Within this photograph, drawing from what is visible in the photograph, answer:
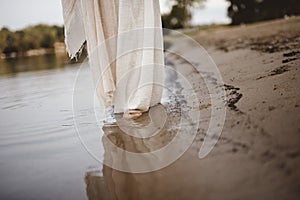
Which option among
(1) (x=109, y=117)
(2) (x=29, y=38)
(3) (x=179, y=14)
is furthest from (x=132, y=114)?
(3) (x=179, y=14)

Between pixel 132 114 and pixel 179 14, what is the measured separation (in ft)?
105

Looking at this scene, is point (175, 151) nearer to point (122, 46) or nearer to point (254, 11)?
point (122, 46)

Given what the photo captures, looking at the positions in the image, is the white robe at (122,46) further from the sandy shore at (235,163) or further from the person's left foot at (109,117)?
the sandy shore at (235,163)

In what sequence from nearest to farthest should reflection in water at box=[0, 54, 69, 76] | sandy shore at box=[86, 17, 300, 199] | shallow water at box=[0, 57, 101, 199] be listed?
sandy shore at box=[86, 17, 300, 199]
shallow water at box=[0, 57, 101, 199]
reflection in water at box=[0, 54, 69, 76]

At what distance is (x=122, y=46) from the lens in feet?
7.82

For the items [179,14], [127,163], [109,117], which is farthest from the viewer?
[179,14]

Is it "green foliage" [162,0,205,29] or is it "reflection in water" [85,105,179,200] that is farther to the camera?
"green foliage" [162,0,205,29]

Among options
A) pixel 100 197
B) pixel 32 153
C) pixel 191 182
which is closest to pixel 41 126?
pixel 32 153

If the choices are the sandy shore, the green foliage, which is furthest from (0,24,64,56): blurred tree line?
the sandy shore

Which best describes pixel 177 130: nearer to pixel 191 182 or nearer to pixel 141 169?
pixel 141 169

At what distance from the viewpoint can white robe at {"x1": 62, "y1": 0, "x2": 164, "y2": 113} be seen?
237 cm

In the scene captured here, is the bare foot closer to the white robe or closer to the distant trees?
the white robe

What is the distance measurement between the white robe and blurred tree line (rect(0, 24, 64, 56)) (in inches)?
610

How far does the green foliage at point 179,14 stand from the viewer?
32.3 meters
